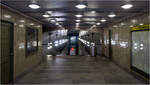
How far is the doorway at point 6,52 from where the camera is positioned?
3850mm

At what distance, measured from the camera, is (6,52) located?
4039 mm

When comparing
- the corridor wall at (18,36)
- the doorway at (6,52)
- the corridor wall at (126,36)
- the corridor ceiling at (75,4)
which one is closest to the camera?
the corridor ceiling at (75,4)

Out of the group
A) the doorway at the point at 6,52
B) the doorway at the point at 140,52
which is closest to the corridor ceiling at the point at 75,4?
the doorway at the point at 6,52

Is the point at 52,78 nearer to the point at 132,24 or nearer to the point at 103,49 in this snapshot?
the point at 132,24

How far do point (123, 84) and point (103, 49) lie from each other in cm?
692

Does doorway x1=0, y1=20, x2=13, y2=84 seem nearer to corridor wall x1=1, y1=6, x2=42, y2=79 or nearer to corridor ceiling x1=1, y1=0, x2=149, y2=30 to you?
corridor wall x1=1, y1=6, x2=42, y2=79

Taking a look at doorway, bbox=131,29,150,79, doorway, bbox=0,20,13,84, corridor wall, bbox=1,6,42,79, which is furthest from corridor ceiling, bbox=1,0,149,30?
doorway, bbox=131,29,150,79

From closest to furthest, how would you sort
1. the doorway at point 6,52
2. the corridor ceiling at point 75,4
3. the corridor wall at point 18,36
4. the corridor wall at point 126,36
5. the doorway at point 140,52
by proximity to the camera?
1. the corridor ceiling at point 75,4
2. the doorway at point 6,52
3. the corridor wall at point 18,36
4. the doorway at point 140,52
5. the corridor wall at point 126,36

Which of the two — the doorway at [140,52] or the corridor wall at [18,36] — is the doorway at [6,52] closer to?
Result: the corridor wall at [18,36]

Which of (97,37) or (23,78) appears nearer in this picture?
(23,78)

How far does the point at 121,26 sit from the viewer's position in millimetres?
6719

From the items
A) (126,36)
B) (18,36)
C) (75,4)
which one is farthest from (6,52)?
(126,36)

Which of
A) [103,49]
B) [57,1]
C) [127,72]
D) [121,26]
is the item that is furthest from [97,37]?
[57,1]

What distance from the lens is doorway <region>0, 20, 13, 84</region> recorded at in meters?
3.85
